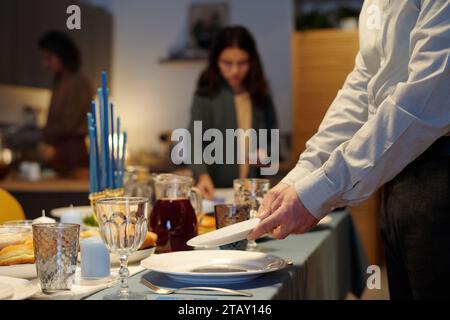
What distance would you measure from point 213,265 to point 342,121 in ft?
1.39

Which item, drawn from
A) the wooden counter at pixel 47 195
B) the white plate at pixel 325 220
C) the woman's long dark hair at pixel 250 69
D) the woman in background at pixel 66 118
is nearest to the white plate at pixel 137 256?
the white plate at pixel 325 220

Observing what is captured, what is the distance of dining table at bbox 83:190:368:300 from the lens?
961 mm

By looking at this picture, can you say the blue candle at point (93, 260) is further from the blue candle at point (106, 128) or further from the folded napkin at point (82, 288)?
the blue candle at point (106, 128)

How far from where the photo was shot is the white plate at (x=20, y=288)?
871 mm

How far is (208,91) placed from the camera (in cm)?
252

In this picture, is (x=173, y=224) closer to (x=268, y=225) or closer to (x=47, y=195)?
(x=268, y=225)

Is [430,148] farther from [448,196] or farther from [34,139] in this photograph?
[34,139]

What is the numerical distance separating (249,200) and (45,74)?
342 centimetres

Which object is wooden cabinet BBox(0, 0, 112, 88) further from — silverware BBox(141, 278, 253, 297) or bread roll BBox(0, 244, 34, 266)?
silverware BBox(141, 278, 253, 297)

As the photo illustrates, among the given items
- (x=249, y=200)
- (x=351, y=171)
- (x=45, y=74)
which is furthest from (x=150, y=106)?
(x=351, y=171)

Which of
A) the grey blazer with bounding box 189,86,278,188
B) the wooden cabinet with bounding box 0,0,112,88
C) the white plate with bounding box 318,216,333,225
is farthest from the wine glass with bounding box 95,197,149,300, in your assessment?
the wooden cabinet with bounding box 0,0,112,88

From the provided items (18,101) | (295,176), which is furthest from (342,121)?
(18,101)

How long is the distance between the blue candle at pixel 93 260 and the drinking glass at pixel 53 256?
0.07 metres

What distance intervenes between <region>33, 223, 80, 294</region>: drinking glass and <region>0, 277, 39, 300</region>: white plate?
22 millimetres
